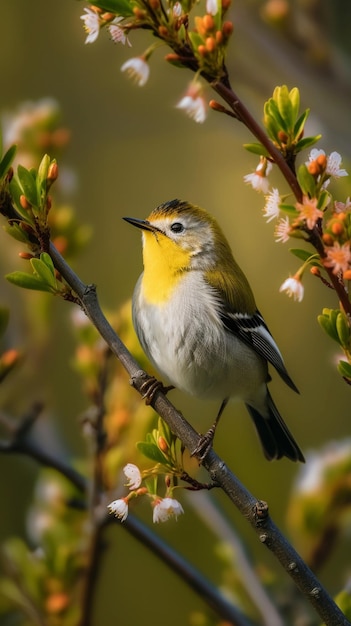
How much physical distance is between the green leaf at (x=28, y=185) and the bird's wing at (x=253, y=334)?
1.50 metres

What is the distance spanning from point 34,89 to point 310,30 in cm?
352

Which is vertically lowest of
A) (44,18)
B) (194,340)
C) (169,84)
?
(194,340)

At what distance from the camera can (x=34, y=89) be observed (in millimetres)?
6758

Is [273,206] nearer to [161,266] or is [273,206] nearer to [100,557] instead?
[100,557]

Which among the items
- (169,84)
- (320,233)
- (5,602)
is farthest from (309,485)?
(169,84)

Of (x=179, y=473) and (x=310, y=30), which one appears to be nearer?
(x=179, y=473)

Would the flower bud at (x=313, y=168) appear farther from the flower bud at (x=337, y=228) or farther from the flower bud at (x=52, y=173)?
the flower bud at (x=52, y=173)

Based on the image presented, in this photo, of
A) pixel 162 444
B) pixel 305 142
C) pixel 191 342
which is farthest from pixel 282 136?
pixel 191 342

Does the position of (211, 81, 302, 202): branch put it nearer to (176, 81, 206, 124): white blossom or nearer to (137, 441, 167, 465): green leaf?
(176, 81, 206, 124): white blossom

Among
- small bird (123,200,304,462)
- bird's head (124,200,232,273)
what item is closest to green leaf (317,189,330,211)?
small bird (123,200,304,462)

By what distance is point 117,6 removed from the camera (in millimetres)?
1428

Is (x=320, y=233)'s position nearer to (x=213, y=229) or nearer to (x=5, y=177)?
(x=5, y=177)

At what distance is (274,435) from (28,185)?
2.07 meters

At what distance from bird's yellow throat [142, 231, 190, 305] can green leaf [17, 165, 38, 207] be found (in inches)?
52.8
